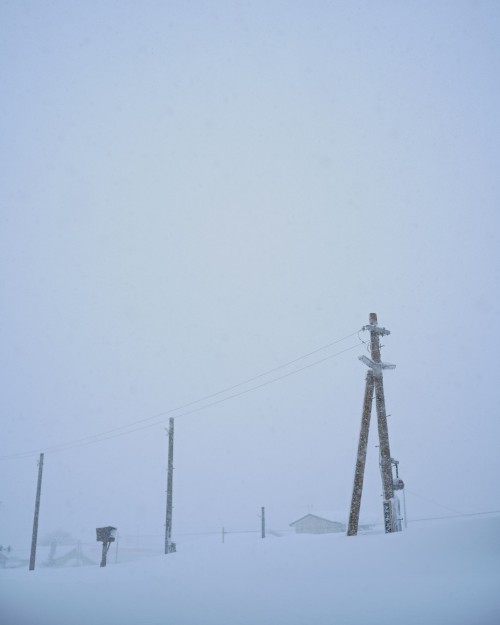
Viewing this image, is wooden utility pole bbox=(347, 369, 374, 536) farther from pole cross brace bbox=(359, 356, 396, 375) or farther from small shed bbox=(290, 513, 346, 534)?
small shed bbox=(290, 513, 346, 534)

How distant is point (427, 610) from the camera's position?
584cm

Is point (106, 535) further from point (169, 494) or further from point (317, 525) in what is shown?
point (317, 525)

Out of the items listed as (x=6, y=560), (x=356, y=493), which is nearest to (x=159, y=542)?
(x=6, y=560)

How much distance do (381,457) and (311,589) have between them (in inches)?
281

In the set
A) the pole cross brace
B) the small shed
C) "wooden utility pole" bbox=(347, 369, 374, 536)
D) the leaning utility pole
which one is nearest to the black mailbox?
the leaning utility pole

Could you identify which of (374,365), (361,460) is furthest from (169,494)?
(374,365)

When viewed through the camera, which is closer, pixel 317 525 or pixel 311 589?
pixel 311 589

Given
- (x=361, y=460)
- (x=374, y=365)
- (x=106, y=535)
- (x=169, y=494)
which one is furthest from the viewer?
(x=169, y=494)

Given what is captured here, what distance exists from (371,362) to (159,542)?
5213 inches

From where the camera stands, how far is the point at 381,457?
560 inches

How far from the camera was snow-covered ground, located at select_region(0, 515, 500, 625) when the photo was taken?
6.14 metres

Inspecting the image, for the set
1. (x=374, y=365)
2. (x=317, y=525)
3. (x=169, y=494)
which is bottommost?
(x=317, y=525)

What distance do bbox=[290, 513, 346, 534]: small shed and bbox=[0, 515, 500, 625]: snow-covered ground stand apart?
46856 mm

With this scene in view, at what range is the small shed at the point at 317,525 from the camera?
2154 inches
